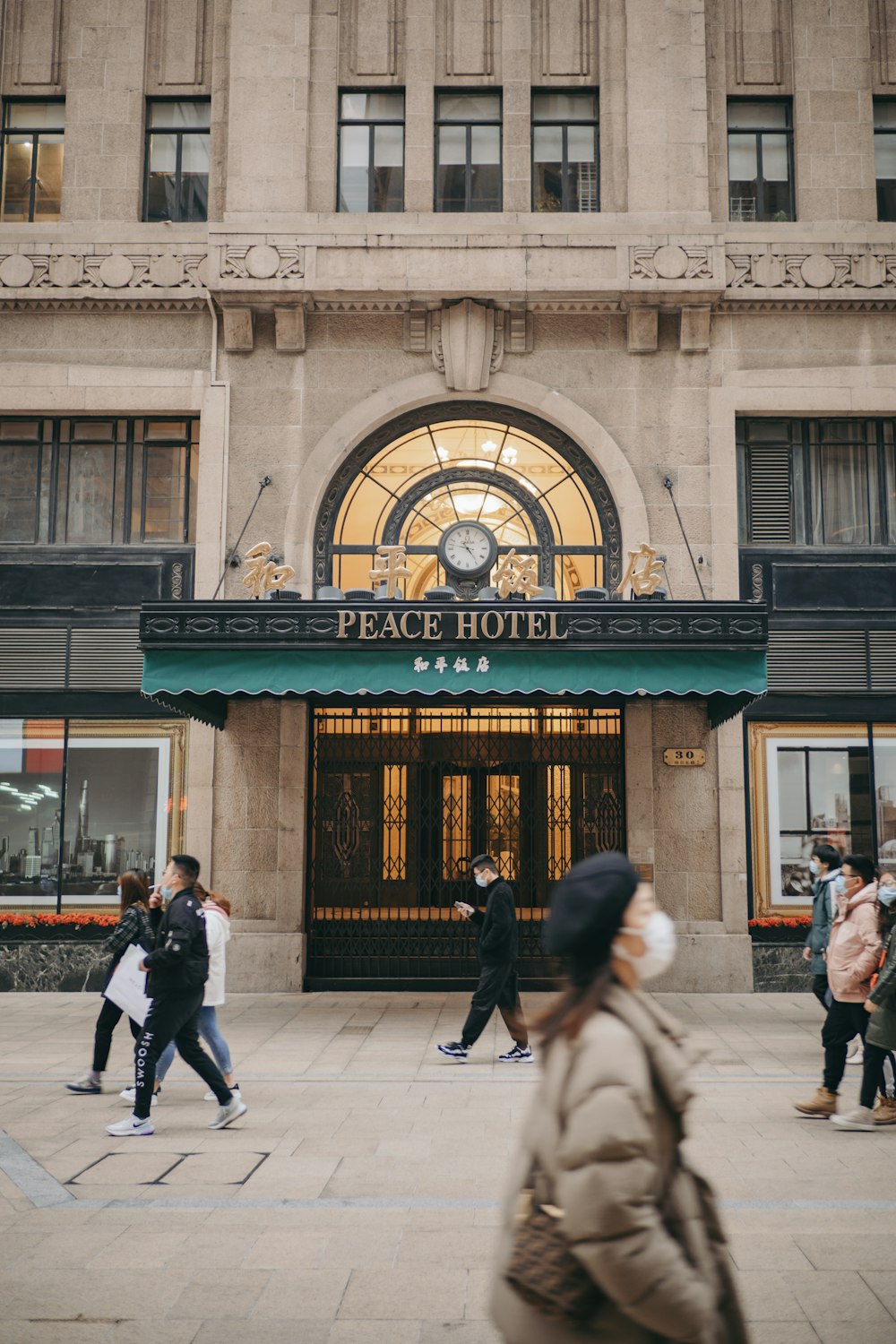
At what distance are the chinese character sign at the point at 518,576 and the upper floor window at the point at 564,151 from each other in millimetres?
5365

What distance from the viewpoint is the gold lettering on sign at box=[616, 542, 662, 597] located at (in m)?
13.9

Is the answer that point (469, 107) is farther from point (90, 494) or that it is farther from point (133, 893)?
point (133, 893)

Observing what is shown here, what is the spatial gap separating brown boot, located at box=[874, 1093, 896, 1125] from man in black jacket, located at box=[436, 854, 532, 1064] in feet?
10.00

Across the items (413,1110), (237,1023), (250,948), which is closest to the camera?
(413,1110)

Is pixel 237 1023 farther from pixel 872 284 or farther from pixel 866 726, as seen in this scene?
pixel 872 284

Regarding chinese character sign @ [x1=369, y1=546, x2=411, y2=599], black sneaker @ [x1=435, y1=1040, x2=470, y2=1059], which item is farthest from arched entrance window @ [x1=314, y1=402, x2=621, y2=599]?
black sneaker @ [x1=435, y1=1040, x2=470, y2=1059]

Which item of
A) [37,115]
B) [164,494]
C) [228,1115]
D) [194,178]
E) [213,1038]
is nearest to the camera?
[228,1115]

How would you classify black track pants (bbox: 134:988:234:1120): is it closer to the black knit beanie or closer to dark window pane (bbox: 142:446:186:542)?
the black knit beanie

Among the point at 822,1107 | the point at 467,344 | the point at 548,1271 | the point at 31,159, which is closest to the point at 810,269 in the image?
the point at 467,344

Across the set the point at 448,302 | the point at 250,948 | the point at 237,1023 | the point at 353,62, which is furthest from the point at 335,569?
the point at 353,62

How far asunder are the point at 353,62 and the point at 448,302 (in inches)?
148

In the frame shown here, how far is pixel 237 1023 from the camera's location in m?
12.8

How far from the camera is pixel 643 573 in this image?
552 inches

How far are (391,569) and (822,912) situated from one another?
599 cm
